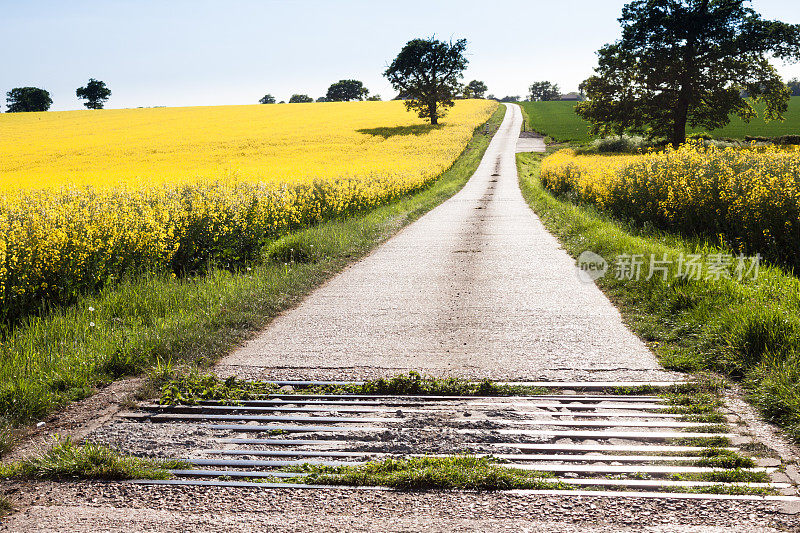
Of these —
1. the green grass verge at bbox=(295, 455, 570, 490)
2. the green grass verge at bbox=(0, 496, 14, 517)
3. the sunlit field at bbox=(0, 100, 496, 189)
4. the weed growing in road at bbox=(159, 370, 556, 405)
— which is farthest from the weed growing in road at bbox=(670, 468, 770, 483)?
the sunlit field at bbox=(0, 100, 496, 189)

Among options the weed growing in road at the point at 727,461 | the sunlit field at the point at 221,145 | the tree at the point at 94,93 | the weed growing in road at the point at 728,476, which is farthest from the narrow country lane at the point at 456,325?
the tree at the point at 94,93

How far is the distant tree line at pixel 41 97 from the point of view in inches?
3885

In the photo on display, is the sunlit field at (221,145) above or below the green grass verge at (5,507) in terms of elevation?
above

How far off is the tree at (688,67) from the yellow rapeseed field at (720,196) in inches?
946

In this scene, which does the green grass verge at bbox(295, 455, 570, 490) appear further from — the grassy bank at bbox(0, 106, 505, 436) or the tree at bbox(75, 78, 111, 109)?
the tree at bbox(75, 78, 111, 109)

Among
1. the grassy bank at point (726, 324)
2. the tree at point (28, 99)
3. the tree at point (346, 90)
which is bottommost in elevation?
the grassy bank at point (726, 324)

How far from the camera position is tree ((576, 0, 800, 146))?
34.4 meters

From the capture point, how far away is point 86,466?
144 inches

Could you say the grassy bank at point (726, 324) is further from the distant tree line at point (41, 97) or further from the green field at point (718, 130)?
the distant tree line at point (41, 97)

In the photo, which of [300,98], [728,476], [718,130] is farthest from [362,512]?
[300,98]

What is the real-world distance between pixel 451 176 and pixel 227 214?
2498 centimetres

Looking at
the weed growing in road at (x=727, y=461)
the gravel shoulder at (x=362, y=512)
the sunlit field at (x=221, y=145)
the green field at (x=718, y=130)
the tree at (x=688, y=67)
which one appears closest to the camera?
the gravel shoulder at (x=362, y=512)

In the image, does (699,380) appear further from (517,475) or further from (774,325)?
(517,475)

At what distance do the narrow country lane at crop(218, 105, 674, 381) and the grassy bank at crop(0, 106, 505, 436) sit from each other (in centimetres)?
39
